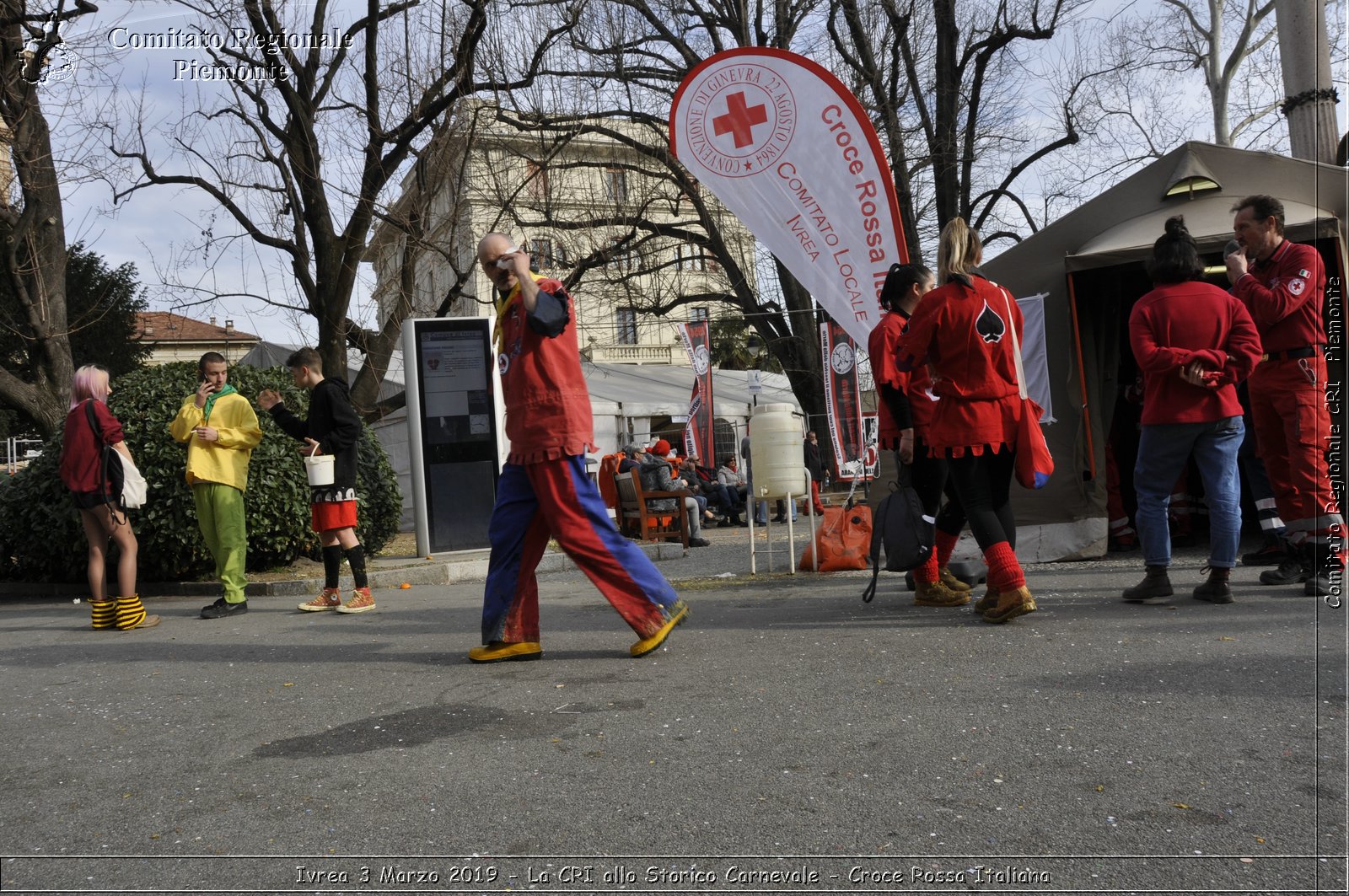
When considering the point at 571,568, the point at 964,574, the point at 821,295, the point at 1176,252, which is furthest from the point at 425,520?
the point at 1176,252

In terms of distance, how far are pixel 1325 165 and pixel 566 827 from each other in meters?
8.14

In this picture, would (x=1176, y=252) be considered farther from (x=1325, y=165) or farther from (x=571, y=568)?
(x=571, y=568)

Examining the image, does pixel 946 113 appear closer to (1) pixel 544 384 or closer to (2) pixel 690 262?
(2) pixel 690 262

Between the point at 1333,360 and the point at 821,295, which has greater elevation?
the point at 821,295

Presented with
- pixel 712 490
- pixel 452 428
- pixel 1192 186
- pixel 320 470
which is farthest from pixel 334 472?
pixel 712 490

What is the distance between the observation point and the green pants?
8.01m

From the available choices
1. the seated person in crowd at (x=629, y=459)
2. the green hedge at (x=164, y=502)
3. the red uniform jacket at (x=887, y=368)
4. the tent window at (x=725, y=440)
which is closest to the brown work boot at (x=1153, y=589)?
the red uniform jacket at (x=887, y=368)

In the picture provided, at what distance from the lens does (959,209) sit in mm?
21812

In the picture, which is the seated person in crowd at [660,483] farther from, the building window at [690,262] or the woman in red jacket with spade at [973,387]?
the building window at [690,262]

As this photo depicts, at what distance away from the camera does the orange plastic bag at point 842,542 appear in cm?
873

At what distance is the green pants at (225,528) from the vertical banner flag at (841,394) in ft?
42.5

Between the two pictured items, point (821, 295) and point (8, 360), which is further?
point (8, 360)

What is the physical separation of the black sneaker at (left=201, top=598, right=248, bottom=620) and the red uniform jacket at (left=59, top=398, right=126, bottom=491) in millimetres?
1159

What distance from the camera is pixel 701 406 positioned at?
21141 mm
